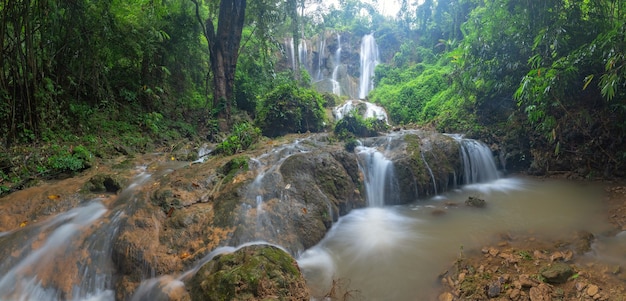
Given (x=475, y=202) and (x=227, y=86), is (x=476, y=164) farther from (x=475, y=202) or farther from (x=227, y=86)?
(x=227, y=86)

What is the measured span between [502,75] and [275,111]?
7.57m

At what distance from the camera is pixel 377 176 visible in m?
6.85

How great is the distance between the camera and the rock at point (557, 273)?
2986mm

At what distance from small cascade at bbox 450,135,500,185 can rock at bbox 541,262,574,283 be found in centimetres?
473

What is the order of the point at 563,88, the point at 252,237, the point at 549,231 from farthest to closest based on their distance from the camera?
the point at 563,88 < the point at 549,231 < the point at 252,237

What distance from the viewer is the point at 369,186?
21.7 ft

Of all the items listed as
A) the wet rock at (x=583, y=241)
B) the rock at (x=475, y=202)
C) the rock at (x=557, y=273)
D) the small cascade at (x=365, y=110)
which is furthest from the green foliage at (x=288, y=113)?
the rock at (x=557, y=273)

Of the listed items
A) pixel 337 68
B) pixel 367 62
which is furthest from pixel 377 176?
pixel 367 62

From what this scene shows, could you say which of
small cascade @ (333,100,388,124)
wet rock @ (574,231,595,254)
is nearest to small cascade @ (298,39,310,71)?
small cascade @ (333,100,388,124)

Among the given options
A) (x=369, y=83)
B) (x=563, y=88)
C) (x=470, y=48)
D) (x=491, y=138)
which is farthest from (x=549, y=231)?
(x=369, y=83)

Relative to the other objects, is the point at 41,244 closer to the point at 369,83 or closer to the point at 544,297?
the point at 544,297

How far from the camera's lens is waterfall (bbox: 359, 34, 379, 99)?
25761mm

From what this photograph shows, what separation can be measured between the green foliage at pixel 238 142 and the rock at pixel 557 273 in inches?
249

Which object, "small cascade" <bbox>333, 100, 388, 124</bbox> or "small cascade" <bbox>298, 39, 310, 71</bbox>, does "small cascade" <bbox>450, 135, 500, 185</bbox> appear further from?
"small cascade" <bbox>298, 39, 310, 71</bbox>
